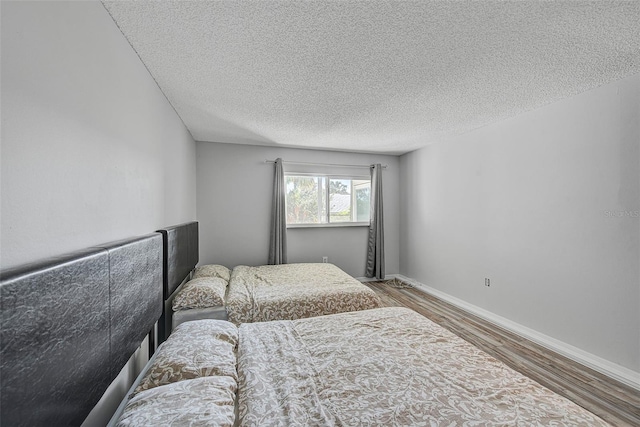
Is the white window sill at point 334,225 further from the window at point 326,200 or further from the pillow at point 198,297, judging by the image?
the pillow at point 198,297

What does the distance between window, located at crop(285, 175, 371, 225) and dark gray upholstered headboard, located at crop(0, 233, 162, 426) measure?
11.1 ft

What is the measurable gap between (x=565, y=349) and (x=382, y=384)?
2433 millimetres

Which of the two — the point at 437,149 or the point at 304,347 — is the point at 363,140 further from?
the point at 304,347

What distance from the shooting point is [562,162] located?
8.46 feet

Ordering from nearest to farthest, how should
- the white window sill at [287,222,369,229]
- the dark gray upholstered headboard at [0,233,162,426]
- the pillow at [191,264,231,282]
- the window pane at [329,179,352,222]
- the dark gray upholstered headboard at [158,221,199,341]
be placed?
the dark gray upholstered headboard at [0,233,162,426] → the dark gray upholstered headboard at [158,221,199,341] → the pillow at [191,264,231,282] → the white window sill at [287,222,369,229] → the window pane at [329,179,352,222]

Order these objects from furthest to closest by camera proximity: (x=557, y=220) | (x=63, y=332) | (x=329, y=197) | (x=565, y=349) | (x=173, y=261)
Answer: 1. (x=329, y=197)
2. (x=557, y=220)
3. (x=565, y=349)
4. (x=173, y=261)
5. (x=63, y=332)

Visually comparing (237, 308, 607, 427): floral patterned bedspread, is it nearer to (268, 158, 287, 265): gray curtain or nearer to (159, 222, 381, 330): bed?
(159, 222, 381, 330): bed

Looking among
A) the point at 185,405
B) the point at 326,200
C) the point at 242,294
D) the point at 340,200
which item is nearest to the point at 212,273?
the point at 242,294

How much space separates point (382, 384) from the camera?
1.26 meters

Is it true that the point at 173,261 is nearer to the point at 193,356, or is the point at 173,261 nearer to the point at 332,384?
the point at 193,356

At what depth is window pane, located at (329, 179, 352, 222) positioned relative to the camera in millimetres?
4863

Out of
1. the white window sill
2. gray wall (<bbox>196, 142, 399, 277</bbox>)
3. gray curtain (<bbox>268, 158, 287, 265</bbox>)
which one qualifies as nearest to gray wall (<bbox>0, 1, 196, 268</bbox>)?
gray wall (<bbox>196, 142, 399, 277</bbox>)

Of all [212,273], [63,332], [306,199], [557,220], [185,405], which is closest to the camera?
[63,332]

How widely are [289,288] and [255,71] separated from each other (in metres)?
2.09
